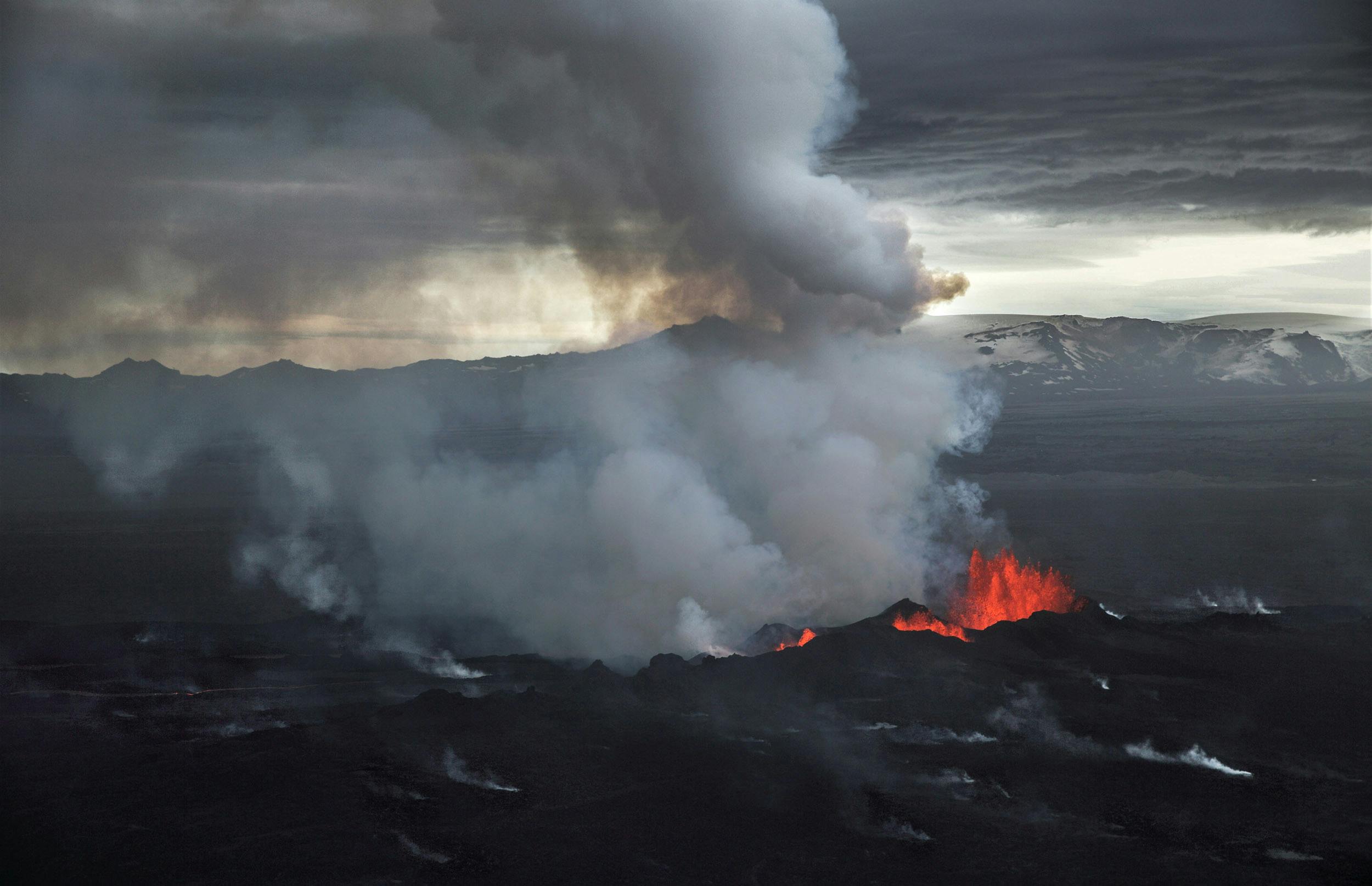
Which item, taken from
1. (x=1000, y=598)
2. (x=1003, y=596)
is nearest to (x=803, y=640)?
(x=1000, y=598)

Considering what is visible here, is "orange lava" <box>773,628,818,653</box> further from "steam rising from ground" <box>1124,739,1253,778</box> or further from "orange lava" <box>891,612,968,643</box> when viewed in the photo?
→ "steam rising from ground" <box>1124,739,1253,778</box>

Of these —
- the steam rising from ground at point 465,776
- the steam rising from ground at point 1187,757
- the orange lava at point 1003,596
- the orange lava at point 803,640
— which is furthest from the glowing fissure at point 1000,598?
the steam rising from ground at point 465,776

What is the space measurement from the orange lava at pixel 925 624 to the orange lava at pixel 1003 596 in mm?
3826

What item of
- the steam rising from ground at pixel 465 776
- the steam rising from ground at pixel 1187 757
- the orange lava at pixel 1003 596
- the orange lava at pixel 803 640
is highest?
the orange lava at pixel 1003 596

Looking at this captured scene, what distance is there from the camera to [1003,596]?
7412 cm

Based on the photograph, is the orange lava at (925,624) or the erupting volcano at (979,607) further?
the orange lava at (925,624)

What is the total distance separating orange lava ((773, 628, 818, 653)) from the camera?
63.5 m

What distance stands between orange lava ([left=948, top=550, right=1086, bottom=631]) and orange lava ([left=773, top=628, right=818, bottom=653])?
374 inches

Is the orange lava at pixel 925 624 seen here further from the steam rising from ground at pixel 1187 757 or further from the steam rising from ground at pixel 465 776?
the steam rising from ground at pixel 465 776

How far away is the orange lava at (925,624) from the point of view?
65.5m

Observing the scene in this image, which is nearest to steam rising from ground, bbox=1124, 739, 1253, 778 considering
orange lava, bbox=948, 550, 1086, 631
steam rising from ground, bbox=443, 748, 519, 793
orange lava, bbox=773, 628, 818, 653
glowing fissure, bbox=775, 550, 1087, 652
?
orange lava, bbox=773, 628, 818, 653

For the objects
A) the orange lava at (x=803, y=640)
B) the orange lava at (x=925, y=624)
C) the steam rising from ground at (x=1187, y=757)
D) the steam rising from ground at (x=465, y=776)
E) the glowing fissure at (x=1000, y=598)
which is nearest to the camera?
the steam rising from ground at (x=465, y=776)

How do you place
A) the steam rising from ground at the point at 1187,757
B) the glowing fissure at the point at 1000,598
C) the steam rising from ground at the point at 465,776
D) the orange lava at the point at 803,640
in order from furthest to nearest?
the glowing fissure at the point at 1000,598, the orange lava at the point at 803,640, the steam rising from ground at the point at 1187,757, the steam rising from ground at the point at 465,776

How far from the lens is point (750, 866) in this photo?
37094 mm
